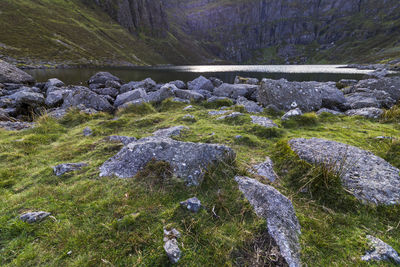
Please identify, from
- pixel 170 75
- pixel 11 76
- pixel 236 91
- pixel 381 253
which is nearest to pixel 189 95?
pixel 236 91

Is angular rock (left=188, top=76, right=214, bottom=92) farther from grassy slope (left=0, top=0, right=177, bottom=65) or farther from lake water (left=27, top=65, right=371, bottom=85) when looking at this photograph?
grassy slope (left=0, top=0, right=177, bottom=65)

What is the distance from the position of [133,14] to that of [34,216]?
222 meters

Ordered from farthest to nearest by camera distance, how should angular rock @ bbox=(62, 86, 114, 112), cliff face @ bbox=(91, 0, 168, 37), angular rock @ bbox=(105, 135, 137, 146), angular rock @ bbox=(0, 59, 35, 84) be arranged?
cliff face @ bbox=(91, 0, 168, 37) < angular rock @ bbox=(0, 59, 35, 84) < angular rock @ bbox=(62, 86, 114, 112) < angular rock @ bbox=(105, 135, 137, 146)

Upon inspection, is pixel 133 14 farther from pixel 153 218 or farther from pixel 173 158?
pixel 153 218

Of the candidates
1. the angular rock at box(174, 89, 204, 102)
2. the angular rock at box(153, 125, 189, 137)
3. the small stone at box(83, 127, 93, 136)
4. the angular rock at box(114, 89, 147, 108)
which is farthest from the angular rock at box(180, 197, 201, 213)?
the angular rock at box(114, 89, 147, 108)

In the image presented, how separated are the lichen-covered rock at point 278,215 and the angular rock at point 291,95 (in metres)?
9.33

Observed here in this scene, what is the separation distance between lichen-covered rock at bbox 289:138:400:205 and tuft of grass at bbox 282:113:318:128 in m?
2.75

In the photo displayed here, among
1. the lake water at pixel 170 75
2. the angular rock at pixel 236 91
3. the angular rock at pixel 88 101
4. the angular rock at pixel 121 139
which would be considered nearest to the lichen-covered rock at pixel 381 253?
the angular rock at pixel 121 139

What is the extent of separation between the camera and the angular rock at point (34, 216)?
3089mm

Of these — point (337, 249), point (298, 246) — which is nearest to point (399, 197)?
point (337, 249)

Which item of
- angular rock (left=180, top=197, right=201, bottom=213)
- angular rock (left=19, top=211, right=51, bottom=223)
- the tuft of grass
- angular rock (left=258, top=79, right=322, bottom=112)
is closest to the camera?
angular rock (left=19, top=211, right=51, bottom=223)

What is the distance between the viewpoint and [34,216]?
3125 millimetres

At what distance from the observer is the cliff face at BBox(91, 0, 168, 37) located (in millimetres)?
159750

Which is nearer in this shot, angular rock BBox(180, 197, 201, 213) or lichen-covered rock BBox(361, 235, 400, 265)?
lichen-covered rock BBox(361, 235, 400, 265)
